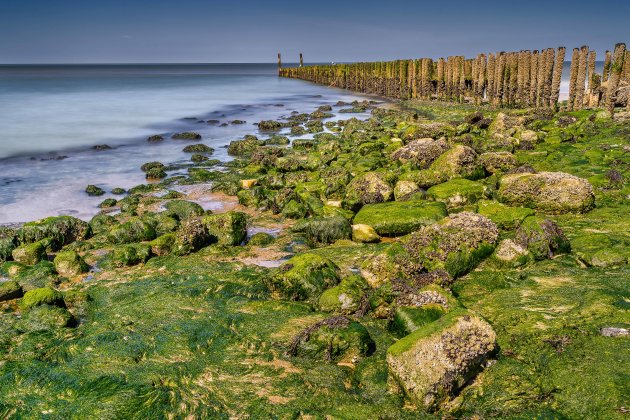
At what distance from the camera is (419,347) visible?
4527mm

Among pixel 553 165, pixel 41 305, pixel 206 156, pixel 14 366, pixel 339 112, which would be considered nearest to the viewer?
pixel 14 366

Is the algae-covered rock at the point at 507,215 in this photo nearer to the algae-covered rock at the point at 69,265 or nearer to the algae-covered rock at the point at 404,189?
the algae-covered rock at the point at 404,189

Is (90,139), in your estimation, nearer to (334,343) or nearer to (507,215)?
(507,215)

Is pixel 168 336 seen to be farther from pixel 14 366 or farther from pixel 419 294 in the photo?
pixel 419 294

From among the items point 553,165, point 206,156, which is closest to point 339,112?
point 206,156

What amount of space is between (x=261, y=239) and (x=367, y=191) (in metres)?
2.96

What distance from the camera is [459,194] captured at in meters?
10.2

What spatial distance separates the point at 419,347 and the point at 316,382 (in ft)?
4.09

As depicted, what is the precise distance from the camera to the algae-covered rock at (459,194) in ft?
33.2

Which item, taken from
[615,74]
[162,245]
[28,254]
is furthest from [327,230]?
[615,74]

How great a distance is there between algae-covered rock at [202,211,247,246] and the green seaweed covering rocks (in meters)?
0.04

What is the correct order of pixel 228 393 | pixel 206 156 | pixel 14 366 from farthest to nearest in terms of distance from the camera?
pixel 206 156, pixel 14 366, pixel 228 393

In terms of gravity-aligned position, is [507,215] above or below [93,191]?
above

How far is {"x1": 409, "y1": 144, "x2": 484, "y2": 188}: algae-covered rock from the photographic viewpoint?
442 inches
